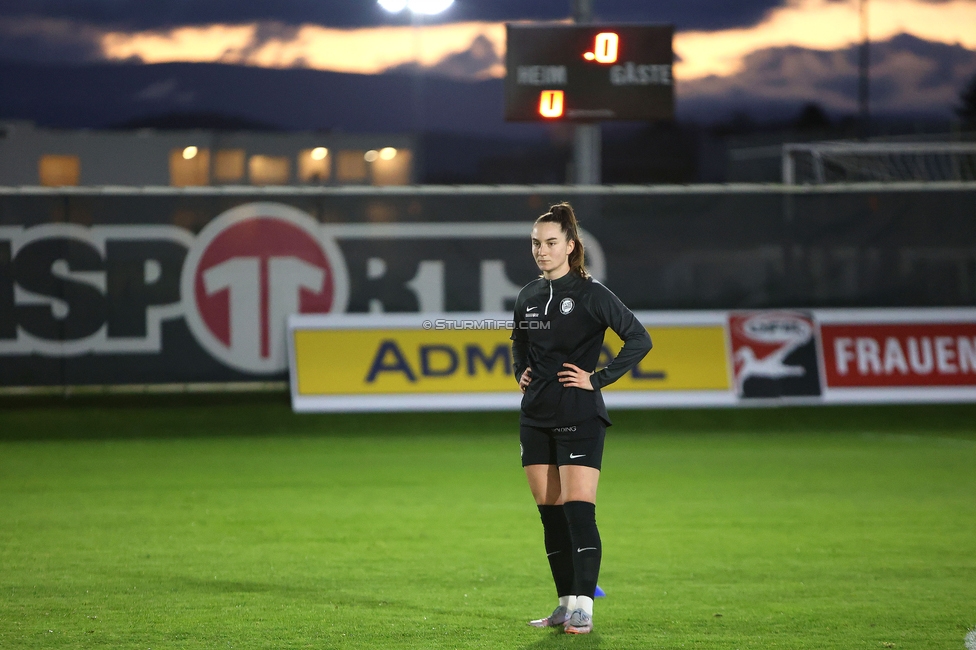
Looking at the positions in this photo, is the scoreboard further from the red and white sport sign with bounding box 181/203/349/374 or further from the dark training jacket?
the dark training jacket

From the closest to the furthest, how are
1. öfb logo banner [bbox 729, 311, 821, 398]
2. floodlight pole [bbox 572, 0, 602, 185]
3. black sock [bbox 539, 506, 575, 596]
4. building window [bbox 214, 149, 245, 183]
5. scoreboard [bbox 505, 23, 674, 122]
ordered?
black sock [bbox 539, 506, 575, 596] → öfb logo banner [bbox 729, 311, 821, 398] → scoreboard [bbox 505, 23, 674, 122] → floodlight pole [bbox 572, 0, 602, 185] → building window [bbox 214, 149, 245, 183]

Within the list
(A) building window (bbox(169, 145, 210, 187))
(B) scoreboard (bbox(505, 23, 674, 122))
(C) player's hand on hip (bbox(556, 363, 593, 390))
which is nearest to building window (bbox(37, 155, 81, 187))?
(A) building window (bbox(169, 145, 210, 187))

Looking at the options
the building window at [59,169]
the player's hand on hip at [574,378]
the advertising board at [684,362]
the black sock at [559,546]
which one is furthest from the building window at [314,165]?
the player's hand on hip at [574,378]

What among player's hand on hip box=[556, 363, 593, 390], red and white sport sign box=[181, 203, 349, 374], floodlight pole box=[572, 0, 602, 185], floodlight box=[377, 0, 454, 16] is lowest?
player's hand on hip box=[556, 363, 593, 390]

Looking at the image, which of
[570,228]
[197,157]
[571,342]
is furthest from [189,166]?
[571,342]

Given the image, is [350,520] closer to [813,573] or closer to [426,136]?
[813,573]

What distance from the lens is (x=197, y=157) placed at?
140 ft

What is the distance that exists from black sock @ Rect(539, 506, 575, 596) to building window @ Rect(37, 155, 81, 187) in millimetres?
39019

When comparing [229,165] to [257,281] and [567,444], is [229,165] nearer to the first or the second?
[257,281]

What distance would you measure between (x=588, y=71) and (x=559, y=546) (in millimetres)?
9449

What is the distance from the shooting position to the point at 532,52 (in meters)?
13.7

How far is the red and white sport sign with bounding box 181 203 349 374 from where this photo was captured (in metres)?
14.0

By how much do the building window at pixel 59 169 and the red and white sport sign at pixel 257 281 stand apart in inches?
1151

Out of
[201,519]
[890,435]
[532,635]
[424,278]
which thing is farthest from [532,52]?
[532,635]
